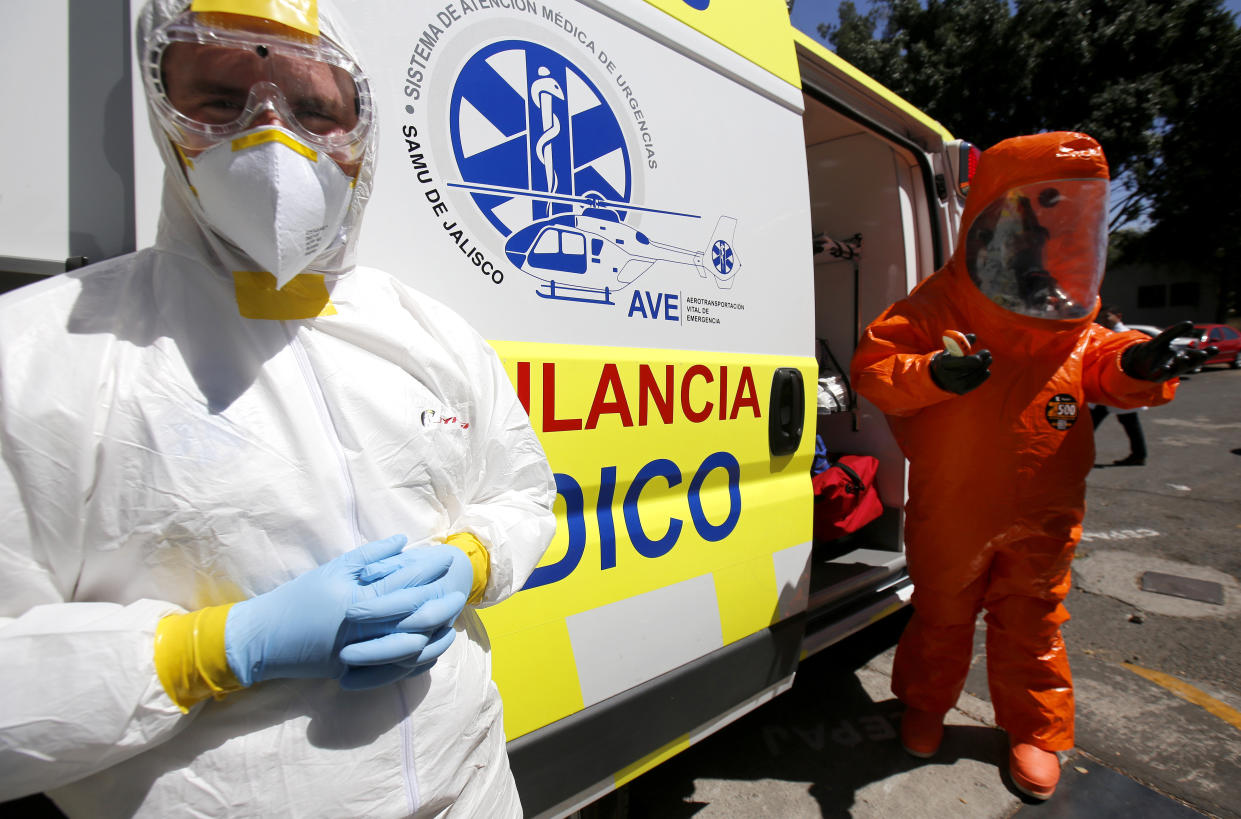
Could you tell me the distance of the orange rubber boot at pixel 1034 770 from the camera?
85.3 inches

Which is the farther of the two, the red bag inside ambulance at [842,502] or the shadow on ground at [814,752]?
the red bag inside ambulance at [842,502]

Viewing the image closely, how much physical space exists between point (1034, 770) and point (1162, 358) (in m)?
1.38

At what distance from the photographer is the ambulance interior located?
312cm

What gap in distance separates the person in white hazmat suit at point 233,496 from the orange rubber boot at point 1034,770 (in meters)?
2.06

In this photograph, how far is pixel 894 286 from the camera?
3230mm

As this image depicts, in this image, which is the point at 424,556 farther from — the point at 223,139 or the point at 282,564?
the point at 223,139

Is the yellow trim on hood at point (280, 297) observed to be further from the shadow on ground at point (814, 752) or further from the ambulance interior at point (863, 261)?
the ambulance interior at point (863, 261)

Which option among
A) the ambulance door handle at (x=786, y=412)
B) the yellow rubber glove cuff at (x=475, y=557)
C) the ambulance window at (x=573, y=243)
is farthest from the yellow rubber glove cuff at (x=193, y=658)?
the ambulance door handle at (x=786, y=412)

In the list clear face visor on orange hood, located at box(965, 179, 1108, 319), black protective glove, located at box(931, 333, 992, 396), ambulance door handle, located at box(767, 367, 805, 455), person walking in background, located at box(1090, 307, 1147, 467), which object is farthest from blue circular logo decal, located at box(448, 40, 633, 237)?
person walking in background, located at box(1090, 307, 1147, 467)

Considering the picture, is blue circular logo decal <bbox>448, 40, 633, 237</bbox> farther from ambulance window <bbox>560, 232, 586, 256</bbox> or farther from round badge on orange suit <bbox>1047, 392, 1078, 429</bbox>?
round badge on orange suit <bbox>1047, 392, 1078, 429</bbox>

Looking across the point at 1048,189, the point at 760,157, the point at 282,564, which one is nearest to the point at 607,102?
the point at 760,157

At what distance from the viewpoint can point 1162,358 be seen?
203cm

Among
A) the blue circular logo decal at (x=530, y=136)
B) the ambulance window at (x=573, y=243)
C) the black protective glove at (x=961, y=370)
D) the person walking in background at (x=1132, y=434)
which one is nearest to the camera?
the blue circular logo decal at (x=530, y=136)

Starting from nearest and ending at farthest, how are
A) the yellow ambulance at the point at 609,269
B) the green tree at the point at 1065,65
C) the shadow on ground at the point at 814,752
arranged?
the yellow ambulance at the point at 609,269 < the shadow on ground at the point at 814,752 < the green tree at the point at 1065,65
